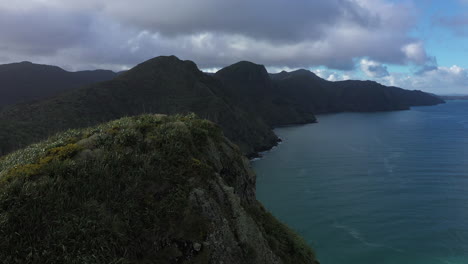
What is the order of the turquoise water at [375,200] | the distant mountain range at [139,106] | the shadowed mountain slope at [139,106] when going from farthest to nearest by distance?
the distant mountain range at [139,106]
the shadowed mountain slope at [139,106]
the turquoise water at [375,200]

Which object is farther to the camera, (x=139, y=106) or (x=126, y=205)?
(x=139, y=106)

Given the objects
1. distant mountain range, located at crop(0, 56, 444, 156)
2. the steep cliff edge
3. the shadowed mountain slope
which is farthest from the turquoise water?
the steep cliff edge

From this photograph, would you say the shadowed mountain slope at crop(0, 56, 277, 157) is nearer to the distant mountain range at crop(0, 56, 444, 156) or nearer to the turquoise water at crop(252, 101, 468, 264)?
the distant mountain range at crop(0, 56, 444, 156)

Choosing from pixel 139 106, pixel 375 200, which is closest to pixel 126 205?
pixel 375 200

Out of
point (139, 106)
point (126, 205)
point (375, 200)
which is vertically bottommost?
point (375, 200)

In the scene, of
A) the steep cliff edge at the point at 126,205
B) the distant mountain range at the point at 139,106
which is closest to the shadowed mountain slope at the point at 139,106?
the distant mountain range at the point at 139,106

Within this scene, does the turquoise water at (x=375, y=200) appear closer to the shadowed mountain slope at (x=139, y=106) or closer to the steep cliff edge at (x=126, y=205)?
the shadowed mountain slope at (x=139, y=106)

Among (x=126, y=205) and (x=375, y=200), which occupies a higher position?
(x=126, y=205)

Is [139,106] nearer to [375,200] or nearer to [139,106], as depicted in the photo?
[139,106]
